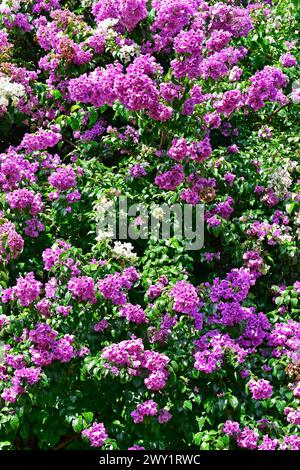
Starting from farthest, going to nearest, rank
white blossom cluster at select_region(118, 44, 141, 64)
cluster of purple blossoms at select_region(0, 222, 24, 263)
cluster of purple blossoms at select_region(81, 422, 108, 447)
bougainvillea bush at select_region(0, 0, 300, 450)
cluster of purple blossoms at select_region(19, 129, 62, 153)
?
white blossom cluster at select_region(118, 44, 141, 64), cluster of purple blossoms at select_region(19, 129, 62, 153), cluster of purple blossoms at select_region(0, 222, 24, 263), bougainvillea bush at select_region(0, 0, 300, 450), cluster of purple blossoms at select_region(81, 422, 108, 447)

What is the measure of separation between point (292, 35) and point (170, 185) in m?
2.12

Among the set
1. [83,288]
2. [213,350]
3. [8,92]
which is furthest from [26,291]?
[8,92]

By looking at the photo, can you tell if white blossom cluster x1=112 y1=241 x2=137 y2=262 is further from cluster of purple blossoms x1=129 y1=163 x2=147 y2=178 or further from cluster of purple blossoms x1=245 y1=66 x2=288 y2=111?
cluster of purple blossoms x1=245 y1=66 x2=288 y2=111

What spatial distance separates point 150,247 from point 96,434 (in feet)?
3.82

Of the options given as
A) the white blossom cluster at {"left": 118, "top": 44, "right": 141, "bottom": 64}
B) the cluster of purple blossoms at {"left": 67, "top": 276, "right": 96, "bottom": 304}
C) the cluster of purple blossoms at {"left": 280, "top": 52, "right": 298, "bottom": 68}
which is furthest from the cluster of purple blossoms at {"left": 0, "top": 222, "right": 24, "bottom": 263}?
the cluster of purple blossoms at {"left": 280, "top": 52, "right": 298, "bottom": 68}

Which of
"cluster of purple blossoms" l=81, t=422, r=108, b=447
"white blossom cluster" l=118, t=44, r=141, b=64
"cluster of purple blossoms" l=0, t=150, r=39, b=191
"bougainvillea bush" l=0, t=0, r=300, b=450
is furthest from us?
"white blossom cluster" l=118, t=44, r=141, b=64

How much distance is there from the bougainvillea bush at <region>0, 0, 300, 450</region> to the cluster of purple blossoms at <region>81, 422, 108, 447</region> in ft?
0.04

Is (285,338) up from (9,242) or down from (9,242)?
down

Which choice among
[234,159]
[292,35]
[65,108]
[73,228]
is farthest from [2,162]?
[292,35]

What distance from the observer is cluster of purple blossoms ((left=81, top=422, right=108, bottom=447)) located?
338cm

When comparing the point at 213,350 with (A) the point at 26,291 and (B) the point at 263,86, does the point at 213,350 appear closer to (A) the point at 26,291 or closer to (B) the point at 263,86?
(A) the point at 26,291

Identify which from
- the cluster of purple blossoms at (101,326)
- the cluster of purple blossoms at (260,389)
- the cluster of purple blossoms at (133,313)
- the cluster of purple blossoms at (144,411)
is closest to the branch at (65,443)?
the cluster of purple blossoms at (144,411)

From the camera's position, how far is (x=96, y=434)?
11.1ft
